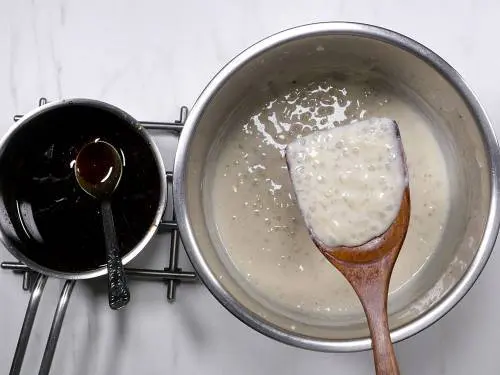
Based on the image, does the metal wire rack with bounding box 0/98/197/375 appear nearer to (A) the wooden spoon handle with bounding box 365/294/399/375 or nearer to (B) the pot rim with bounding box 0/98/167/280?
(B) the pot rim with bounding box 0/98/167/280

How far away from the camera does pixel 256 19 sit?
1.11 meters

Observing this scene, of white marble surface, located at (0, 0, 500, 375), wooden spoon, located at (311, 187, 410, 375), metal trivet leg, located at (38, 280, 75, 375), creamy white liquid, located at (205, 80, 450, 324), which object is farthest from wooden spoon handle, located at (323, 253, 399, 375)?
metal trivet leg, located at (38, 280, 75, 375)

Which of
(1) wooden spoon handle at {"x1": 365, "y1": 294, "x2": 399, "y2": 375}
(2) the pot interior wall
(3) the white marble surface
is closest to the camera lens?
(1) wooden spoon handle at {"x1": 365, "y1": 294, "x2": 399, "y2": 375}

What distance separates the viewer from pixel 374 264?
871 mm

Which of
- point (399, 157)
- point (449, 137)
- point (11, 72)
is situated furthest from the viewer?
point (11, 72)

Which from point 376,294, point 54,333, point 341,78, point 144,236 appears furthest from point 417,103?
point 54,333

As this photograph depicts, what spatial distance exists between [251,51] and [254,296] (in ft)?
1.15

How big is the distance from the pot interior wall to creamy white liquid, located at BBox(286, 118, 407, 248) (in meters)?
0.12

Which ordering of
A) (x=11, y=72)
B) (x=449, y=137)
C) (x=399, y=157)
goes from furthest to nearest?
(x=11, y=72) < (x=449, y=137) < (x=399, y=157)

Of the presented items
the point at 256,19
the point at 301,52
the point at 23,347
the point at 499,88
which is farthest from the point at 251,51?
the point at 23,347

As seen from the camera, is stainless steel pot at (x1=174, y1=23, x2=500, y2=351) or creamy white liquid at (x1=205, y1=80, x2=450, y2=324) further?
creamy white liquid at (x1=205, y1=80, x2=450, y2=324)

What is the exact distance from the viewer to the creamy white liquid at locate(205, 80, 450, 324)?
3.33 ft

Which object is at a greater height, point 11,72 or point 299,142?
point 11,72

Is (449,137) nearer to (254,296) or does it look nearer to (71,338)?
(254,296)
